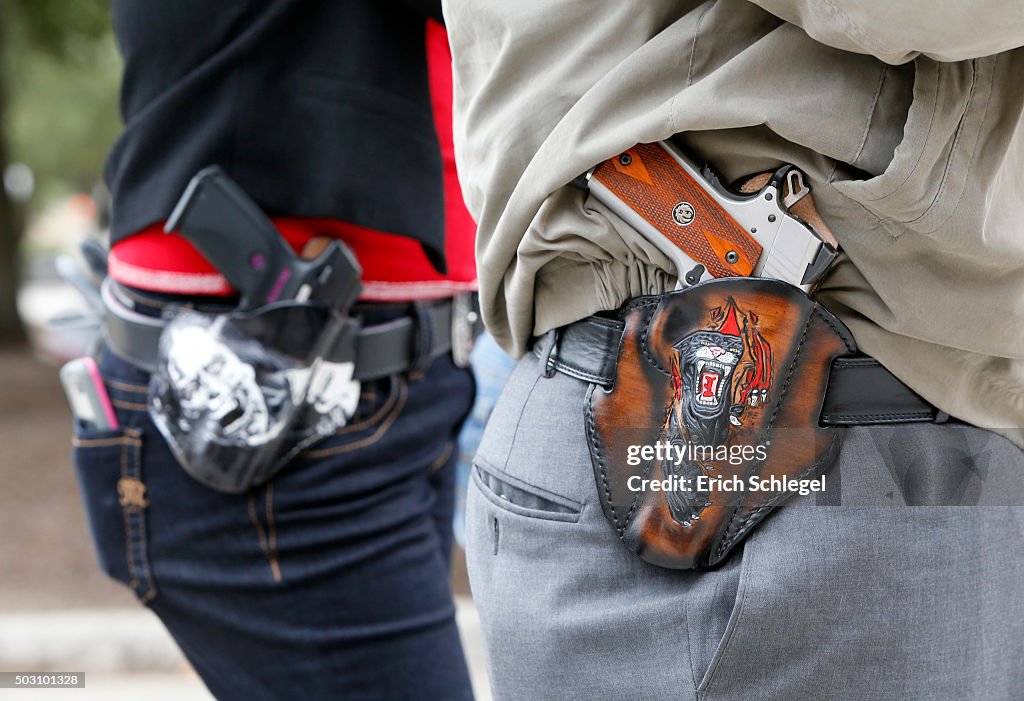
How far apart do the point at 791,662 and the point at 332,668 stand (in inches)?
37.7

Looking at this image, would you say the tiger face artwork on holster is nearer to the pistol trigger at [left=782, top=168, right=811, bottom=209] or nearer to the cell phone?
the pistol trigger at [left=782, top=168, right=811, bottom=209]

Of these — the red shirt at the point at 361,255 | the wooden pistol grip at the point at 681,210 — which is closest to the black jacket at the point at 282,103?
the red shirt at the point at 361,255

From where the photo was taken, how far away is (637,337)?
112 cm

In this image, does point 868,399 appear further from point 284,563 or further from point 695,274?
point 284,563

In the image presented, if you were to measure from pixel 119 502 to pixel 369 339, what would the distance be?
0.52 meters

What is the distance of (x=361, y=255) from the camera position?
71.4 inches

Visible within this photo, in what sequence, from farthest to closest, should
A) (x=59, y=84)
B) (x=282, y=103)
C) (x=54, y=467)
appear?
(x=59, y=84) < (x=54, y=467) < (x=282, y=103)

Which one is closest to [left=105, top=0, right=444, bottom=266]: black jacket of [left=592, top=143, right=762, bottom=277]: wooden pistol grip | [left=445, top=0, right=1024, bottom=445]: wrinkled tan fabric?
[left=445, top=0, right=1024, bottom=445]: wrinkled tan fabric

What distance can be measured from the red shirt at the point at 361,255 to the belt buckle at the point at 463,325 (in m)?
0.05

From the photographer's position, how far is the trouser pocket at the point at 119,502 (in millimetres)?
1754

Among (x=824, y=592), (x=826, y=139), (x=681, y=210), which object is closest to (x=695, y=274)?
(x=681, y=210)

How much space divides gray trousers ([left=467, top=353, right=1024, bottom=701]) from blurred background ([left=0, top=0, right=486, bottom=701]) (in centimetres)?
141

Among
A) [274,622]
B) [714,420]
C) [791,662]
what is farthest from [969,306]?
[274,622]

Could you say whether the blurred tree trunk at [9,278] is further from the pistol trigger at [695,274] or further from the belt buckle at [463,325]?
the pistol trigger at [695,274]
